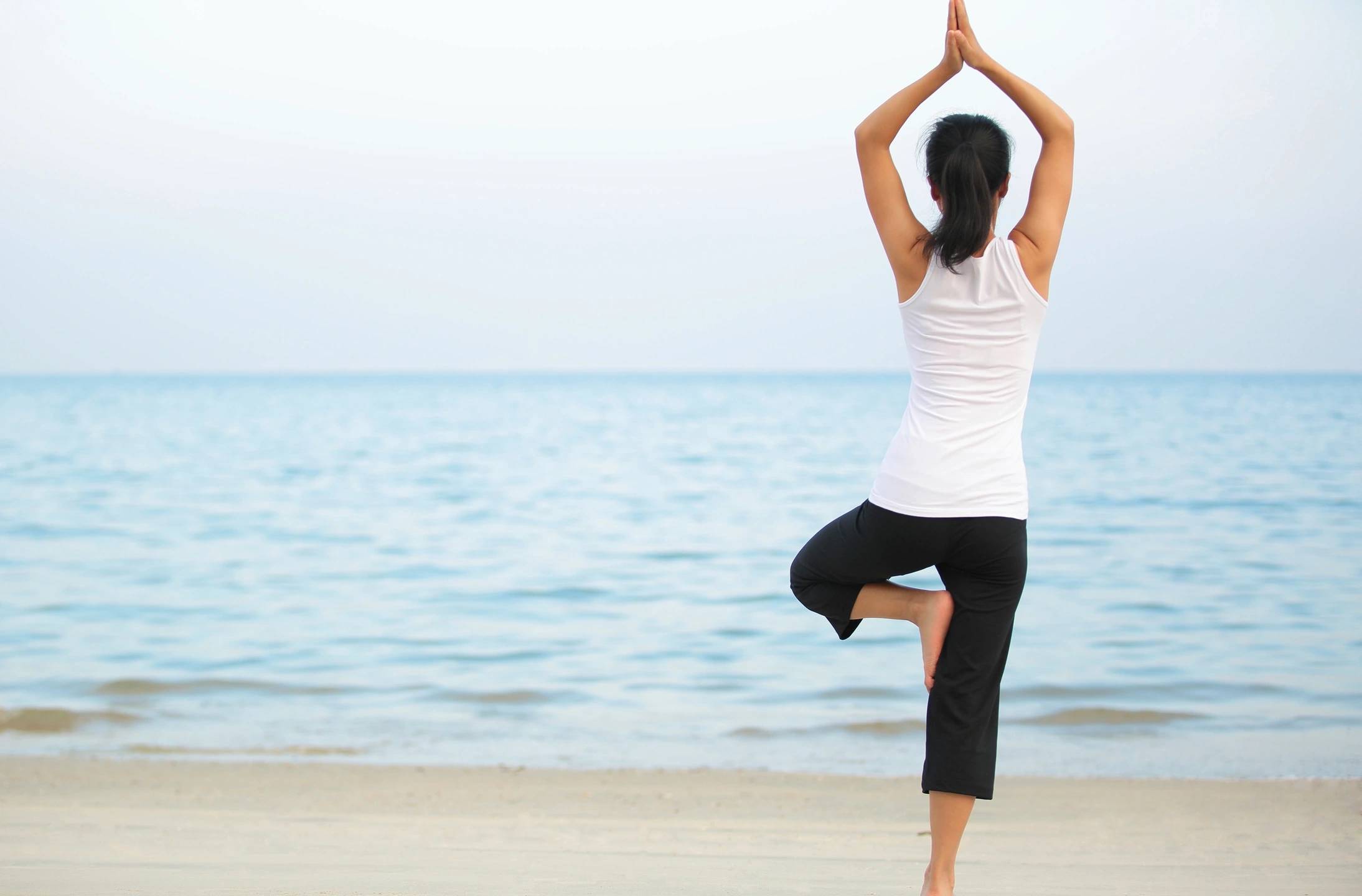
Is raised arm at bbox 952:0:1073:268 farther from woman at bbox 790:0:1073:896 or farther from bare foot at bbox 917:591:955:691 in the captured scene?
bare foot at bbox 917:591:955:691

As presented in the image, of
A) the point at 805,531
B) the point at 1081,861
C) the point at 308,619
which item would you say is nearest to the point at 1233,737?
the point at 1081,861

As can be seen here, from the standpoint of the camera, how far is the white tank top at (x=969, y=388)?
2389 mm

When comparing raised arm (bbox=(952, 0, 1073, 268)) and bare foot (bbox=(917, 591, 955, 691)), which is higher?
raised arm (bbox=(952, 0, 1073, 268))

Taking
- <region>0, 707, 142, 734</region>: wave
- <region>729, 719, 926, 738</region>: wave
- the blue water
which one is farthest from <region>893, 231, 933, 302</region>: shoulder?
<region>0, 707, 142, 734</region>: wave

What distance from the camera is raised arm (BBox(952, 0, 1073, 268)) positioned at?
2.44 meters

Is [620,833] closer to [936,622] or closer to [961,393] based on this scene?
[936,622]

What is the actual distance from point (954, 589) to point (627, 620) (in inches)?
296

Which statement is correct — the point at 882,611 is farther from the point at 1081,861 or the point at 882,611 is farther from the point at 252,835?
the point at 252,835

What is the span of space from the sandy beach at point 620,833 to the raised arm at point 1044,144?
197 cm

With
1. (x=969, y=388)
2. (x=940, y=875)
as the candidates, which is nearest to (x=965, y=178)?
(x=969, y=388)

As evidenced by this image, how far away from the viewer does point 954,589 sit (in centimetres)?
254

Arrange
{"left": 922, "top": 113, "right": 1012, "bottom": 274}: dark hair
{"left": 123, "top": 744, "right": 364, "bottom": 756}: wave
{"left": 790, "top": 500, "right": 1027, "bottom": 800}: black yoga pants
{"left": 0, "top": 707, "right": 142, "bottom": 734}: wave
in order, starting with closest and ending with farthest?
{"left": 922, "top": 113, "right": 1012, "bottom": 274}: dark hair
{"left": 790, "top": 500, "right": 1027, "bottom": 800}: black yoga pants
{"left": 123, "top": 744, "right": 364, "bottom": 756}: wave
{"left": 0, "top": 707, "right": 142, "bottom": 734}: wave

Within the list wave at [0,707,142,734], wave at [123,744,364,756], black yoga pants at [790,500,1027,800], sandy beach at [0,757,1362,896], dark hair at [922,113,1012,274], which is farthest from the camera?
wave at [0,707,142,734]

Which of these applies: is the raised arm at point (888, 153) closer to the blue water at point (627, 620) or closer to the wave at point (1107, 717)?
the blue water at point (627, 620)
